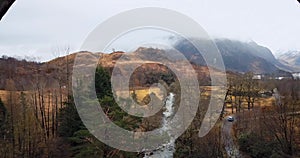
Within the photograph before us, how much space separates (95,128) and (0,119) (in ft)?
31.7

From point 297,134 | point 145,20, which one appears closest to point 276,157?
point 297,134

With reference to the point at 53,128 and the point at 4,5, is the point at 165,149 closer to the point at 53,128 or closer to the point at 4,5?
the point at 53,128

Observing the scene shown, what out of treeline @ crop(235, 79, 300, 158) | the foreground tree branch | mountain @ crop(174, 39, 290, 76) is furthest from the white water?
mountain @ crop(174, 39, 290, 76)

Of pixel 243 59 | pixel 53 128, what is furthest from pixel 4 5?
pixel 243 59

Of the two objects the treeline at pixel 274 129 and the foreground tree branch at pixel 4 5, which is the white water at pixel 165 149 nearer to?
the treeline at pixel 274 129

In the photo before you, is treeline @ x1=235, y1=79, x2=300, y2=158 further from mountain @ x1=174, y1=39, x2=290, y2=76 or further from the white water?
mountain @ x1=174, y1=39, x2=290, y2=76

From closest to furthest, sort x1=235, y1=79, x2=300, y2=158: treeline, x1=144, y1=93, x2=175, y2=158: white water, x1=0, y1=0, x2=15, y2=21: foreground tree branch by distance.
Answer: x1=0, y1=0, x2=15, y2=21: foreground tree branch
x1=235, y1=79, x2=300, y2=158: treeline
x1=144, y1=93, x2=175, y2=158: white water

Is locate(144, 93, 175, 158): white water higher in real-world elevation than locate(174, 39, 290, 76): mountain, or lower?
lower

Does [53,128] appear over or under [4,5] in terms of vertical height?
under

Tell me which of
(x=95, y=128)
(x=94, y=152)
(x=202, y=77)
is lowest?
(x=94, y=152)

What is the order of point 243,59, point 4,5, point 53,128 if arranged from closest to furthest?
1. point 4,5
2. point 53,128
3. point 243,59

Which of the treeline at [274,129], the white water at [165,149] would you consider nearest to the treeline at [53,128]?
the white water at [165,149]

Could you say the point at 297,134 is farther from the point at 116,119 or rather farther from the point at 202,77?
the point at 116,119

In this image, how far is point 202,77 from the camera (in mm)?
32125
